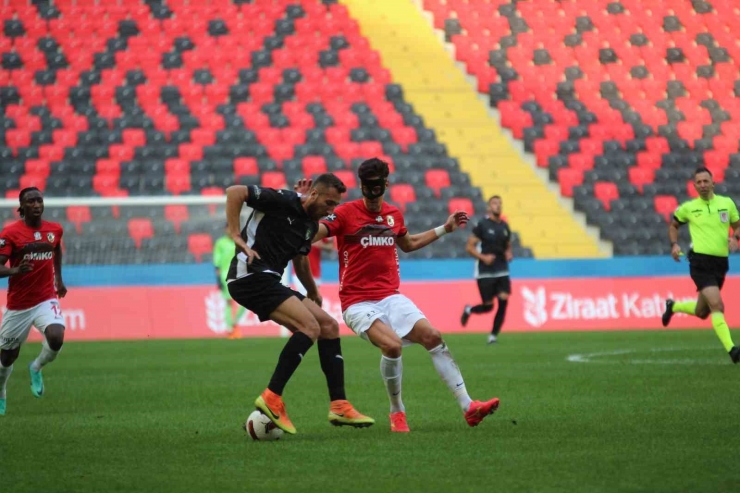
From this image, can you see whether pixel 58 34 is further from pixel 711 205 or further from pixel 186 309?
pixel 711 205

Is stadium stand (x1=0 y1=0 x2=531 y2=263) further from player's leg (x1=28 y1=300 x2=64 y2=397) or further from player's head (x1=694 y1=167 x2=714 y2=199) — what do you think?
player's leg (x1=28 y1=300 x2=64 y2=397)

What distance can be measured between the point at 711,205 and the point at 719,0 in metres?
23.0

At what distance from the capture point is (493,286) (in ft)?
64.6

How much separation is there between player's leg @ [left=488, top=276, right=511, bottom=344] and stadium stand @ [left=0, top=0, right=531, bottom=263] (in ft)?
18.8

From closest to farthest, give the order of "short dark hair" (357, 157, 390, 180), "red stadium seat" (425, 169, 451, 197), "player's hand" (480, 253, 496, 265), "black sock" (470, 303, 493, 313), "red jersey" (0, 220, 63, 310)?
1. "short dark hair" (357, 157, 390, 180)
2. "red jersey" (0, 220, 63, 310)
3. "player's hand" (480, 253, 496, 265)
4. "black sock" (470, 303, 493, 313)
5. "red stadium seat" (425, 169, 451, 197)

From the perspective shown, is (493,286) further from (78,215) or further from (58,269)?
(58,269)

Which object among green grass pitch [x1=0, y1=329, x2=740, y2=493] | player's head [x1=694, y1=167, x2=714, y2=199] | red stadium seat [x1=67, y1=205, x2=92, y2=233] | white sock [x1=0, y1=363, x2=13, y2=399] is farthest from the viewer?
red stadium seat [x1=67, y1=205, x2=92, y2=233]

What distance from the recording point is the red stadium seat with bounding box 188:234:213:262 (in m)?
23.5

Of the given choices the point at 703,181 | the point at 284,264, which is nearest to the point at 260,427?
the point at 284,264

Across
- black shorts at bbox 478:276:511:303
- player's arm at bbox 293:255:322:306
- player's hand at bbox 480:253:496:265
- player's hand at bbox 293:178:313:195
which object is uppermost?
player's hand at bbox 293:178:313:195

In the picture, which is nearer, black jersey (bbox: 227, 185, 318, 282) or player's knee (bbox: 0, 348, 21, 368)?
black jersey (bbox: 227, 185, 318, 282)

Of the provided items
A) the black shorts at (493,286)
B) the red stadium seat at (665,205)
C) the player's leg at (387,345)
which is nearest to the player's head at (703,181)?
the player's leg at (387,345)

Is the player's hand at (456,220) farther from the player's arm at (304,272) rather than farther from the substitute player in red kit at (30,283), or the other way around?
the substitute player in red kit at (30,283)

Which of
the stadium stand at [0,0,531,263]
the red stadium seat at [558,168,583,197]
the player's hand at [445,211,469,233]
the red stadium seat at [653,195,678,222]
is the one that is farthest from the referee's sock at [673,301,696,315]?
the red stadium seat at [558,168,583,197]
